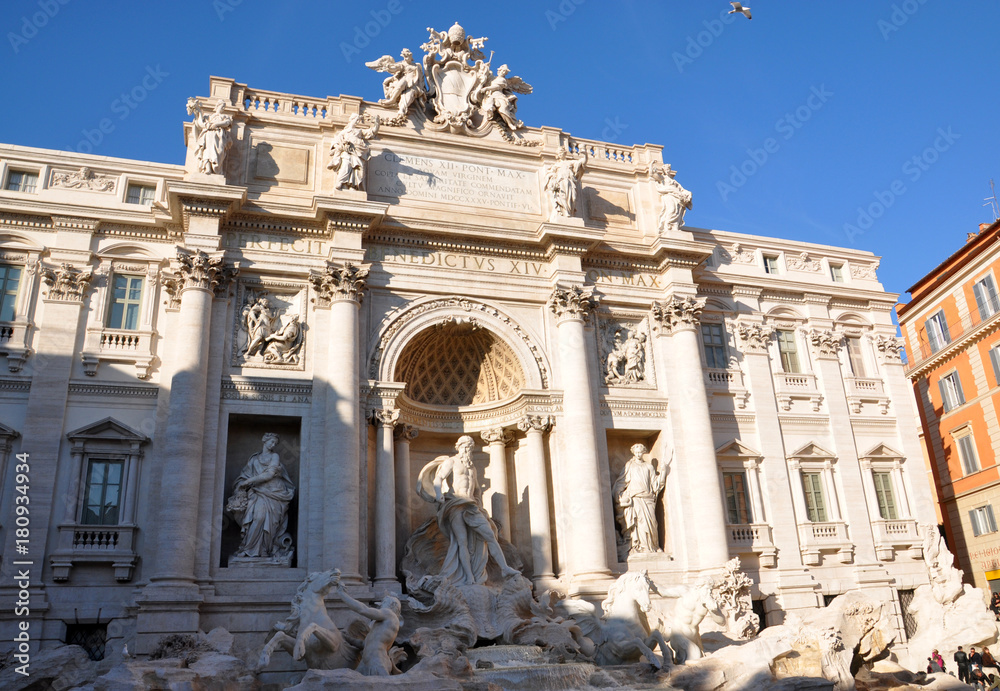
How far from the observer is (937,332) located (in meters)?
33.2

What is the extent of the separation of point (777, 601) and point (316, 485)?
12.0 m

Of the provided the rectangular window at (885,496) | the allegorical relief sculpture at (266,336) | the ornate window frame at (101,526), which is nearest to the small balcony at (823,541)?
the rectangular window at (885,496)

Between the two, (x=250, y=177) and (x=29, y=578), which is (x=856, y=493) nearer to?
(x=250, y=177)

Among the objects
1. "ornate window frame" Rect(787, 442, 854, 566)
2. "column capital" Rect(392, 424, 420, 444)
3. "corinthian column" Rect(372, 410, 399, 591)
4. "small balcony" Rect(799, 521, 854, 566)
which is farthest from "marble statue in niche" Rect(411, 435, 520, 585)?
"ornate window frame" Rect(787, 442, 854, 566)

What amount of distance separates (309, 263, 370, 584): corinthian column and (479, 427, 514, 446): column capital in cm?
375

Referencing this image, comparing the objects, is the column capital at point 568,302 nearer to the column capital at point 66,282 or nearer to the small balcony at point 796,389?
the small balcony at point 796,389

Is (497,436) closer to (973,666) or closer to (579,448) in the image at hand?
(579,448)

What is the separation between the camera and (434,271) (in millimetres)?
21969

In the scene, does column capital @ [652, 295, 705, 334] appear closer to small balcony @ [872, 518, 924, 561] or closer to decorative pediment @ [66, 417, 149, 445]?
small balcony @ [872, 518, 924, 561]

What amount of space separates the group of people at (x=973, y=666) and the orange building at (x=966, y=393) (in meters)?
8.68

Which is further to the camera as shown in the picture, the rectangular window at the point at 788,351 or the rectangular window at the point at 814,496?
the rectangular window at the point at 788,351

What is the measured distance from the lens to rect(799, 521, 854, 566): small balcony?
75.3 feet

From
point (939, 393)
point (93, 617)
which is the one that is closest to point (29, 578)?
point (93, 617)

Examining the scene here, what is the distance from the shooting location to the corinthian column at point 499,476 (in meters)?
21.5
